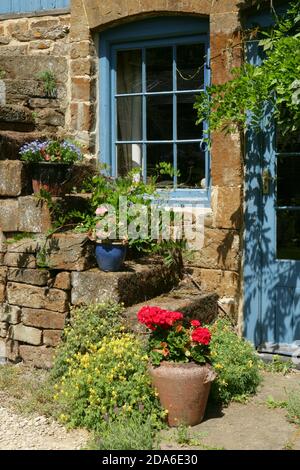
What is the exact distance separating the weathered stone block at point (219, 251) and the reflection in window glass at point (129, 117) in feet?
4.31

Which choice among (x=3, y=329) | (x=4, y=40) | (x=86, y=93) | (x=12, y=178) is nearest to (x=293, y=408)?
(x=3, y=329)

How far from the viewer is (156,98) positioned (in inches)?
242

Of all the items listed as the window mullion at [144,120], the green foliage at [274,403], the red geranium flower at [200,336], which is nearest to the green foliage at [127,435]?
the red geranium flower at [200,336]

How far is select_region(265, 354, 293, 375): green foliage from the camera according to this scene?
17.5ft

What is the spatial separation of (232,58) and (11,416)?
136 inches

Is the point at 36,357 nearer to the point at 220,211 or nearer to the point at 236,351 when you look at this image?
the point at 236,351

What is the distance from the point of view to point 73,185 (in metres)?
5.97

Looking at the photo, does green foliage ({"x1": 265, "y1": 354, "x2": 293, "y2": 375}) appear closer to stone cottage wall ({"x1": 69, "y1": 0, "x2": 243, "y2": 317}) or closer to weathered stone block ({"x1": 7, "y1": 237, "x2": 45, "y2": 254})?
stone cottage wall ({"x1": 69, "y1": 0, "x2": 243, "y2": 317})

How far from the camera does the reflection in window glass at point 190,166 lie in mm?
5996

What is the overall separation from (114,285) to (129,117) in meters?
2.12

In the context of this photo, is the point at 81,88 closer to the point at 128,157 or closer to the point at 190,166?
the point at 128,157

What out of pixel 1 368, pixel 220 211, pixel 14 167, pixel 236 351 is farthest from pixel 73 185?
pixel 236 351
